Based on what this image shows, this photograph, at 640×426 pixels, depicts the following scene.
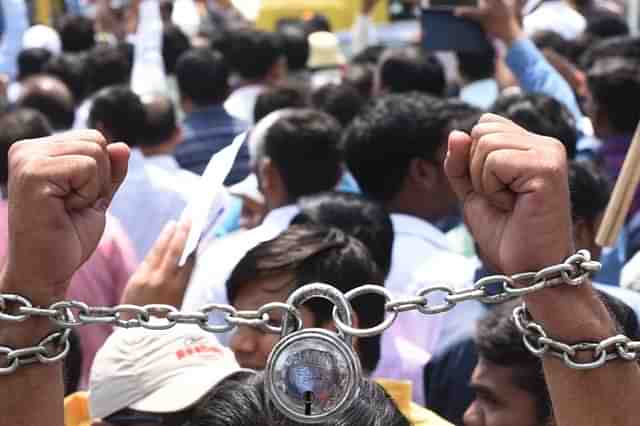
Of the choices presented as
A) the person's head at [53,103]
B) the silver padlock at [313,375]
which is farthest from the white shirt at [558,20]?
the silver padlock at [313,375]

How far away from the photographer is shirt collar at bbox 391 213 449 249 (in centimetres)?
380

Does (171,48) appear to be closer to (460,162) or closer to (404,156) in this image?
(404,156)

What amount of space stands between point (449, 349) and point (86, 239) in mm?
1785

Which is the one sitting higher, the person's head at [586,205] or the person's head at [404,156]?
the person's head at [586,205]

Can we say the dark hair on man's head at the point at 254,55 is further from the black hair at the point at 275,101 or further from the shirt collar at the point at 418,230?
the shirt collar at the point at 418,230

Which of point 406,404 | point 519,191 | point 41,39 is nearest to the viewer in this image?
point 519,191

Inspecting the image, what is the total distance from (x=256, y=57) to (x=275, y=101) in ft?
5.17

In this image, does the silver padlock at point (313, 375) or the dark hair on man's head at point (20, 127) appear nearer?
the silver padlock at point (313, 375)

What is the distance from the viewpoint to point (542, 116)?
4.44 meters

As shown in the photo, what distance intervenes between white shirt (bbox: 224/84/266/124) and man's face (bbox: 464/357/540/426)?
364 cm

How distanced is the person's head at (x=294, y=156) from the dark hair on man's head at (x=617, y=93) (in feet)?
3.89

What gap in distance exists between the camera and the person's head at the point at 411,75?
21.4 feet

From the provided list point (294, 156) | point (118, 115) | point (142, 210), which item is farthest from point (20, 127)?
point (294, 156)

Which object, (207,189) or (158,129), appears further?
(158,129)
